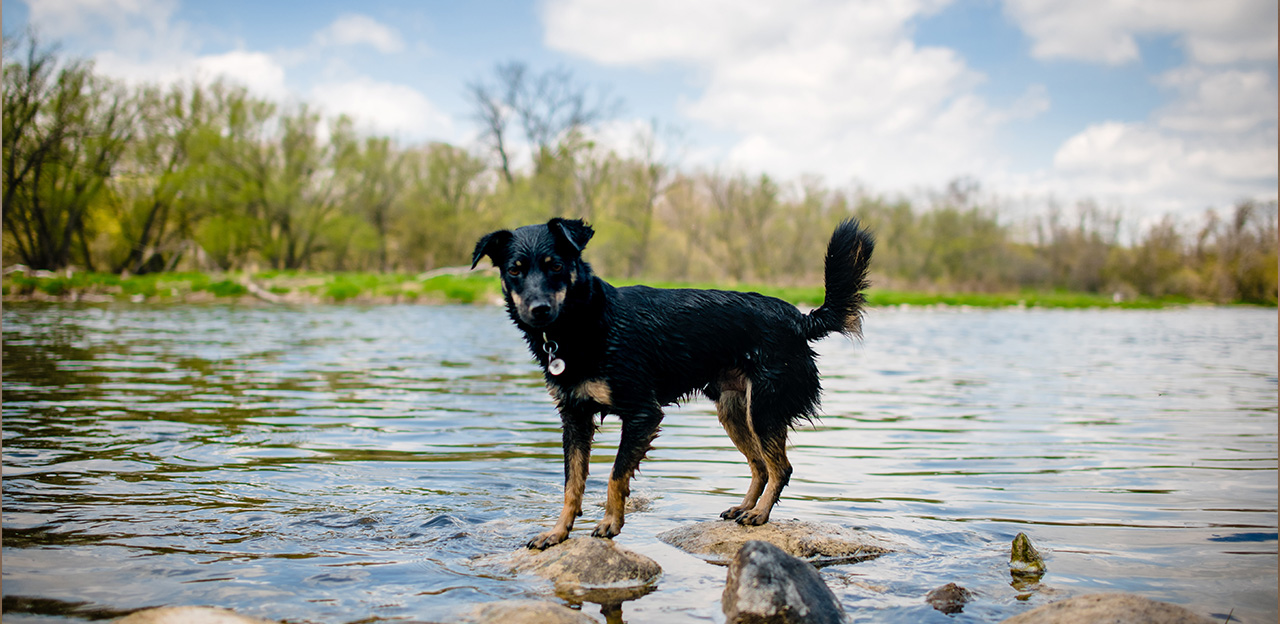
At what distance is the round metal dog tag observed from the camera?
221 inches

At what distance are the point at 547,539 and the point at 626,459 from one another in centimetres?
75

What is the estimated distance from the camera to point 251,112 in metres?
49.1

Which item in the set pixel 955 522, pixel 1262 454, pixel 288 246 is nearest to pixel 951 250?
pixel 288 246

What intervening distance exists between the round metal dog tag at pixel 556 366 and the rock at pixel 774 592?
164cm

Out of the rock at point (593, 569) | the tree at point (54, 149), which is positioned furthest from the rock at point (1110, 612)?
the tree at point (54, 149)

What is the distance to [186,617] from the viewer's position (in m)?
4.10

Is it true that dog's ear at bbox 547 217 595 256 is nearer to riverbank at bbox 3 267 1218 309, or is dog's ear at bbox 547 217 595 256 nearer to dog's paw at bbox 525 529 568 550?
dog's paw at bbox 525 529 568 550

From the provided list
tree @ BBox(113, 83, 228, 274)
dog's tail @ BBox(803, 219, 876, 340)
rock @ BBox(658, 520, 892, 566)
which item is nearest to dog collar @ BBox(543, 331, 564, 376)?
rock @ BBox(658, 520, 892, 566)

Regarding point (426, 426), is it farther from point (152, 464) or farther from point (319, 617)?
point (319, 617)

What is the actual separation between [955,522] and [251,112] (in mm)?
50823

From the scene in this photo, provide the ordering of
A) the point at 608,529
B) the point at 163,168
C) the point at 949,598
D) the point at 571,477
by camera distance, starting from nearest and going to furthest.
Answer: the point at 949,598 → the point at 571,477 → the point at 608,529 → the point at 163,168

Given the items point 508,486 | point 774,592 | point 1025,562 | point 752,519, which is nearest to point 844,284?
point 752,519

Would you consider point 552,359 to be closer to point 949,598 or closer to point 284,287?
point 949,598

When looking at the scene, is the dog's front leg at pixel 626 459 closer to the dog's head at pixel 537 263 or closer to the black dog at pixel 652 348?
the black dog at pixel 652 348
